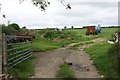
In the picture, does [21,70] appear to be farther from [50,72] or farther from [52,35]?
[52,35]

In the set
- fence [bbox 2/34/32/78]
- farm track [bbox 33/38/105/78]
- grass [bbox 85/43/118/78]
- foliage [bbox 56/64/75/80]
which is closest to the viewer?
fence [bbox 2/34/32/78]

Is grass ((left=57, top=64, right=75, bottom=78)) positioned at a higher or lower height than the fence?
lower

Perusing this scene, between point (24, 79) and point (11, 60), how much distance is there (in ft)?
4.56

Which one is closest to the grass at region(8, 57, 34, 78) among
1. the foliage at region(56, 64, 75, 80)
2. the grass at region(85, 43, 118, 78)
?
the foliage at region(56, 64, 75, 80)

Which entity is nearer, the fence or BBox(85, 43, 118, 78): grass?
the fence

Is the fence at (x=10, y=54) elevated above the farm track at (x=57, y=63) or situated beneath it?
elevated above

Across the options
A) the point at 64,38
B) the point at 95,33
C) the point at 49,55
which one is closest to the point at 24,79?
the point at 49,55

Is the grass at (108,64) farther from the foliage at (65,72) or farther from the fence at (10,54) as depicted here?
the fence at (10,54)

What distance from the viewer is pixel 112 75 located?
14.5 meters

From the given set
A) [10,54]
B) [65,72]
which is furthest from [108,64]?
[10,54]

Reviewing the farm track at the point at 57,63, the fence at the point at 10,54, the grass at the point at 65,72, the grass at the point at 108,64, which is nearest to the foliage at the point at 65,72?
the grass at the point at 65,72

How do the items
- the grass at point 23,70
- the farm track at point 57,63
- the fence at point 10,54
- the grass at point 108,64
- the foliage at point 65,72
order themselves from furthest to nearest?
1. the farm track at point 57,63
2. the grass at point 108,64
3. the foliage at point 65,72
4. the grass at point 23,70
5. the fence at point 10,54

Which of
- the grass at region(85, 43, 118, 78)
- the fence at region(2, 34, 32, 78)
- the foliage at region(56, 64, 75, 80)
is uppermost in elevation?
the fence at region(2, 34, 32, 78)

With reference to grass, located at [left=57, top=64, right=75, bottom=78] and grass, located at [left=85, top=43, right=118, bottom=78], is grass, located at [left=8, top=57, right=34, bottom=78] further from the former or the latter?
grass, located at [left=85, top=43, right=118, bottom=78]
